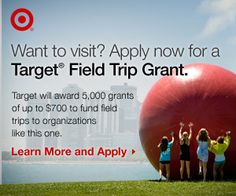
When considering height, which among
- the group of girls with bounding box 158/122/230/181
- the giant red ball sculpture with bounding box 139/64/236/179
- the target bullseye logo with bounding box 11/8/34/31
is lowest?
the group of girls with bounding box 158/122/230/181

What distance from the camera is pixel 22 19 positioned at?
9742 mm

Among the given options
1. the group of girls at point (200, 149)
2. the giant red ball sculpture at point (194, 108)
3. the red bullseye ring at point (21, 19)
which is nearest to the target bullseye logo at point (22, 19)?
the red bullseye ring at point (21, 19)

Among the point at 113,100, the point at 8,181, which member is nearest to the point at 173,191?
the point at 113,100

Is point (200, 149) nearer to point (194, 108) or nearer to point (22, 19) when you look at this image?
point (194, 108)

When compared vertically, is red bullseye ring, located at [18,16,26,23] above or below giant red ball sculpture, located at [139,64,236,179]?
above

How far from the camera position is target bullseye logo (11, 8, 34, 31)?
9.66m

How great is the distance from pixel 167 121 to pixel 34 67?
2955 millimetres

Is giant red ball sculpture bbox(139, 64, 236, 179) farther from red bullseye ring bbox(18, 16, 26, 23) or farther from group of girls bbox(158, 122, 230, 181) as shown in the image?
red bullseye ring bbox(18, 16, 26, 23)

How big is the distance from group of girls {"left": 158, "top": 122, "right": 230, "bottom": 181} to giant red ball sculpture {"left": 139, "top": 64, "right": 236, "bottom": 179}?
0.41 ft

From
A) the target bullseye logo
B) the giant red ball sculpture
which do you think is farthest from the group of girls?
the target bullseye logo

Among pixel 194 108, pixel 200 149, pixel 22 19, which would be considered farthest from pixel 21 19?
pixel 200 149

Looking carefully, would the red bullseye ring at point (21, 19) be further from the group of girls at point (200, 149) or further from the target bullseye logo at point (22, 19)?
the group of girls at point (200, 149)

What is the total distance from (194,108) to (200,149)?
2.68ft

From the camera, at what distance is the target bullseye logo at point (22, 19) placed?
966cm
